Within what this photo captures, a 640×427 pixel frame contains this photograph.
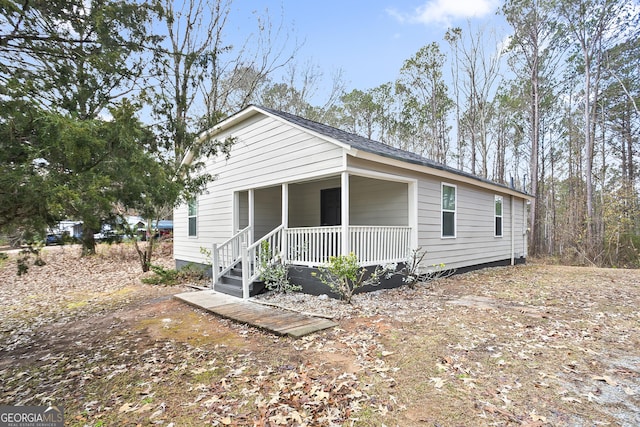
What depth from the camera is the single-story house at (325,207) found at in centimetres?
679

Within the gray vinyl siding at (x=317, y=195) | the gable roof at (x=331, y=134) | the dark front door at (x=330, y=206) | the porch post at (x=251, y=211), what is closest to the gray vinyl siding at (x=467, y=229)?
the gray vinyl siding at (x=317, y=195)

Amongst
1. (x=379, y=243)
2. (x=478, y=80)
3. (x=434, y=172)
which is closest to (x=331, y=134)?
(x=379, y=243)

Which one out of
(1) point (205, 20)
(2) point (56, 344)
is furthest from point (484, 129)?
(2) point (56, 344)

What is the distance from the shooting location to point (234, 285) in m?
7.44

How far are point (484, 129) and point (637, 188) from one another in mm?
7753

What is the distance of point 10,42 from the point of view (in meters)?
3.82

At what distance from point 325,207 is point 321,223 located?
50 centimetres

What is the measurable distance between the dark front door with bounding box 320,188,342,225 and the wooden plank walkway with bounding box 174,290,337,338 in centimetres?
377

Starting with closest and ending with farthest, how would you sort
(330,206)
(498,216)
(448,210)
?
(448,210), (330,206), (498,216)

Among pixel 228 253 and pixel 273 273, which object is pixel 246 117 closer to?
pixel 228 253

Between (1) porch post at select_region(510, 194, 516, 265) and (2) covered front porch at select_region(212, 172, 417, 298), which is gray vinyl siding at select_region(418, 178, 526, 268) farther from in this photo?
(2) covered front porch at select_region(212, 172, 417, 298)

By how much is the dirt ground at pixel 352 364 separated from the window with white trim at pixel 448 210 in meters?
2.51

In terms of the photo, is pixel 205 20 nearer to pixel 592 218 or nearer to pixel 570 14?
pixel 570 14

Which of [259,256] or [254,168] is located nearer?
[259,256]
